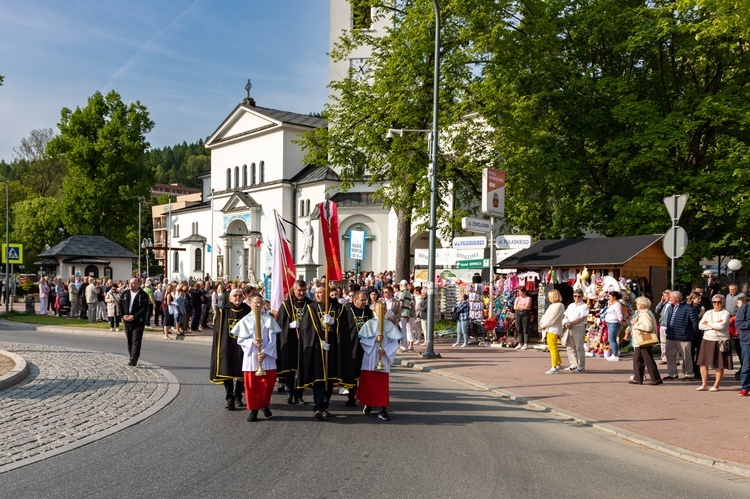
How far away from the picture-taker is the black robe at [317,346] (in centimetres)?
979

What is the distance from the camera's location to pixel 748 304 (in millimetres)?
12156

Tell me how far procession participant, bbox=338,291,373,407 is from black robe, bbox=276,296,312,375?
71 cm

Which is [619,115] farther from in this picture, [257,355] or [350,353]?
[257,355]

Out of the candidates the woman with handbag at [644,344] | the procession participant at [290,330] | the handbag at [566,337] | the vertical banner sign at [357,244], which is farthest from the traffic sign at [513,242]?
the procession participant at [290,330]

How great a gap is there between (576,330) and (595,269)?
16.6 ft

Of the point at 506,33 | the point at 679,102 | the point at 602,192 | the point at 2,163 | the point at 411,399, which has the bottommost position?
the point at 411,399

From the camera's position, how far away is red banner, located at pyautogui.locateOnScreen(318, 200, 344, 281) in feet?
34.5

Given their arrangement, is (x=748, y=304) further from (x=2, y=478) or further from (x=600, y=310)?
(x=2, y=478)

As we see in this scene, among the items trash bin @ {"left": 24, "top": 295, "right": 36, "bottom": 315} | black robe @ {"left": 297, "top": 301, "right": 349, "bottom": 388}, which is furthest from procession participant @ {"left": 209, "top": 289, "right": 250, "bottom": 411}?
trash bin @ {"left": 24, "top": 295, "right": 36, "bottom": 315}

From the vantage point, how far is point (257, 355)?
31.1ft

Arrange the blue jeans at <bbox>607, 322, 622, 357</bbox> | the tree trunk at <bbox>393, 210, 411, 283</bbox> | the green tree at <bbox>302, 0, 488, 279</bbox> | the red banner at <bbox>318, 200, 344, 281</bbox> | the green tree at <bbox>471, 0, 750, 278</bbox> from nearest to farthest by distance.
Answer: the red banner at <bbox>318, 200, 344, 281</bbox> → the blue jeans at <bbox>607, 322, 622, 357</bbox> → the green tree at <bbox>471, 0, 750, 278</bbox> → the green tree at <bbox>302, 0, 488, 279</bbox> → the tree trunk at <bbox>393, 210, 411, 283</bbox>

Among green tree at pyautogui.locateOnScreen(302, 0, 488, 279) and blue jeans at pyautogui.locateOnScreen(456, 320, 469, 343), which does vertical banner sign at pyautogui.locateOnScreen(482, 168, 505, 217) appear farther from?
green tree at pyautogui.locateOnScreen(302, 0, 488, 279)

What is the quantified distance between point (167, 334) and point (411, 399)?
1323cm

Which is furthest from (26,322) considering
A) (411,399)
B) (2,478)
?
(2,478)
